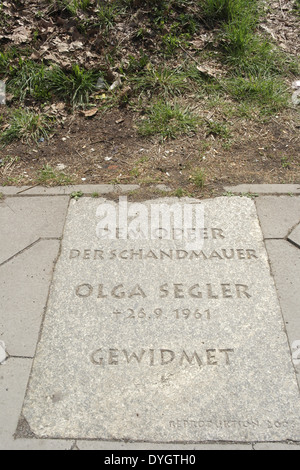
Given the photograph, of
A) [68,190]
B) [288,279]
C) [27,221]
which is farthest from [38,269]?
[288,279]

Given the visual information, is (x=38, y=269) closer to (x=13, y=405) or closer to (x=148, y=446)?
(x=13, y=405)

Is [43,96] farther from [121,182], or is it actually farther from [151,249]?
[151,249]

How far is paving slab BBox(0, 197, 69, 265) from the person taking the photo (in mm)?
2600

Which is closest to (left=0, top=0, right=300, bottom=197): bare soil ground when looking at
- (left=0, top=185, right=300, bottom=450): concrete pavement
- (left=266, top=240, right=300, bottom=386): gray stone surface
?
(left=0, top=185, right=300, bottom=450): concrete pavement

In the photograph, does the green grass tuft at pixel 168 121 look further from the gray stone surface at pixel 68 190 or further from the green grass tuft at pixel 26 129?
the green grass tuft at pixel 26 129

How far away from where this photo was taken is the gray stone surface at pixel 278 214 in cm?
260

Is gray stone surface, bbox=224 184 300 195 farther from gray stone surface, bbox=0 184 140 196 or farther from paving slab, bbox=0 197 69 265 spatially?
paving slab, bbox=0 197 69 265

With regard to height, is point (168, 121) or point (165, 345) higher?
point (168, 121)

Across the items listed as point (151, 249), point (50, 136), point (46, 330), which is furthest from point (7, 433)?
point (50, 136)

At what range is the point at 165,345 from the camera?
2.08 metres

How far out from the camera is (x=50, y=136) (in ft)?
11.3

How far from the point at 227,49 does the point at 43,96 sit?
6.03 ft

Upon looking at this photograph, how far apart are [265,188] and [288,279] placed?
808 mm
